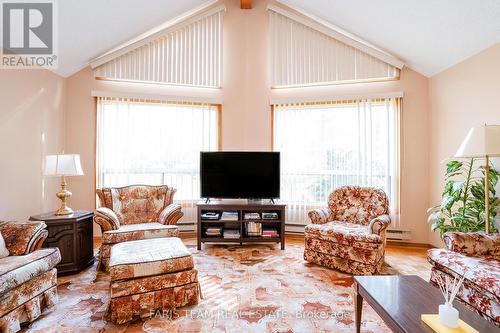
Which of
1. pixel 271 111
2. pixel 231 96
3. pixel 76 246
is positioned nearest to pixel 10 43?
pixel 76 246

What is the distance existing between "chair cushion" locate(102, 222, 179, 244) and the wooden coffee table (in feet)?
7.01

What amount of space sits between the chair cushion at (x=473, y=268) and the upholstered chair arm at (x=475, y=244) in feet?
0.27

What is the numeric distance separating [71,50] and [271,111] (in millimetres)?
3009

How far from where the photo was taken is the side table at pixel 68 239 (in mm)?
2805

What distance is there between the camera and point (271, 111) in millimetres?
4430

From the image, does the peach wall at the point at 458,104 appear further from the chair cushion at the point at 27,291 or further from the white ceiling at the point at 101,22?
the chair cushion at the point at 27,291

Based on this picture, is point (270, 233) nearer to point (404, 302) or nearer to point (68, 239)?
point (404, 302)

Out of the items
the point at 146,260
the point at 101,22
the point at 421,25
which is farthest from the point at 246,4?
the point at 146,260

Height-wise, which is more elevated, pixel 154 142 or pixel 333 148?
pixel 154 142

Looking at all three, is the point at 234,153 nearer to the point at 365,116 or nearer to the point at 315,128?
the point at 315,128

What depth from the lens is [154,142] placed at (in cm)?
427

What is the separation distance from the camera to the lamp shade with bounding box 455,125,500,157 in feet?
7.59

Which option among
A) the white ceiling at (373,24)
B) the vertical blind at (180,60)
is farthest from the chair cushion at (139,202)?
the white ceiling at (373,24)

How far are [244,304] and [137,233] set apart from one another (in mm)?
1489
